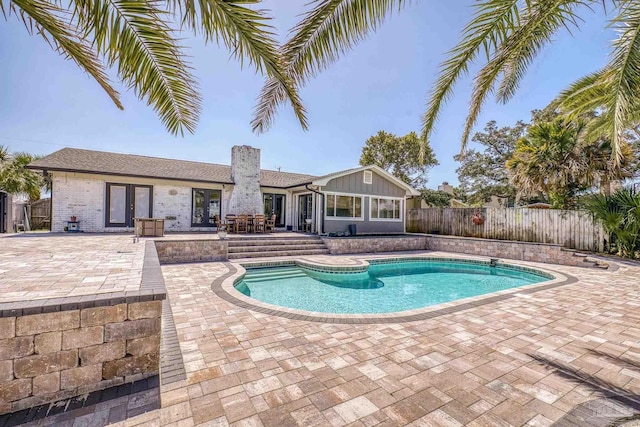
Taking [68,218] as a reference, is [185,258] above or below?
below

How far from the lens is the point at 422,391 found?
2.73 meters

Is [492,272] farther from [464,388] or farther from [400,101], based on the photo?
[464,388]

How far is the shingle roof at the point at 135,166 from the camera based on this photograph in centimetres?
1228

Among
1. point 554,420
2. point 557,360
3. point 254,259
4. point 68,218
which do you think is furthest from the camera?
point 68,218

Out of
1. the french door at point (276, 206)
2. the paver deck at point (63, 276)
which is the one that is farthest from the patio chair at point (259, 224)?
the paver deck at point (63, 276)

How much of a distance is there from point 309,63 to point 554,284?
7880 millimetres

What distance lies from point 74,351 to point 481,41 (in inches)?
207

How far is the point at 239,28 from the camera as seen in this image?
2523 millimetres

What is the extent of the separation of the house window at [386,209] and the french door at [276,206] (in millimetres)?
5519

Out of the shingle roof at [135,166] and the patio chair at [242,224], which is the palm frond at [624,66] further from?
the patio chair at [242,224]

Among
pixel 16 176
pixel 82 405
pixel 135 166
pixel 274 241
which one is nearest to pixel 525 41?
pixel 82 405

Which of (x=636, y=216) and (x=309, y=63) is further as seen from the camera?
(x=636, y=216)

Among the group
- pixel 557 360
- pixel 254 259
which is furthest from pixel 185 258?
pixel 557 360

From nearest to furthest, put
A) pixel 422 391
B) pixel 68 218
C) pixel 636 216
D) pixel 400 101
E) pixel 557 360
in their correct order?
1. pixel 422 391
2. pixel 557 360
3. pixel 636 216
4. pixel 68 218
5. pixel 400 101
